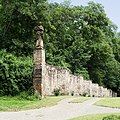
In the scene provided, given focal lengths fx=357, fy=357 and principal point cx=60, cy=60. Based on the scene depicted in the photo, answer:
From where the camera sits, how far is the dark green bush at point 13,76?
73.7 ft

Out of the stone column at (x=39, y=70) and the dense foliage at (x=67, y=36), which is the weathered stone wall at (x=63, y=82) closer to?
the stone column at (x=39, y=70)

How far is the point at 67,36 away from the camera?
5388 centimetres

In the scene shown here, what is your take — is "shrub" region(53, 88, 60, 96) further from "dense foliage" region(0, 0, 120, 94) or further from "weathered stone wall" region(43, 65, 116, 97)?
"dense foliage" region(0, 0, 120, 94)

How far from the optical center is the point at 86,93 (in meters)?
37.2

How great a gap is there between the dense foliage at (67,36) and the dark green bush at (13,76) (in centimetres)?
9

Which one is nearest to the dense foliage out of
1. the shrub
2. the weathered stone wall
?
the weathered stone wall

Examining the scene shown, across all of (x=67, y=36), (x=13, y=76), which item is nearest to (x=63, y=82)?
(x=13, y=76)

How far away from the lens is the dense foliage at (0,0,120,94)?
33594mm

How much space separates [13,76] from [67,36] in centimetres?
3183

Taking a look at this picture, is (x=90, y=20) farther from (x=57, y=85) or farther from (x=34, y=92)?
(x=34, y=92)

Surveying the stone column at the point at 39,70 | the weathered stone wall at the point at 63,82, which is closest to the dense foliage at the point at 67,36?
the stone column at the point at 39,70

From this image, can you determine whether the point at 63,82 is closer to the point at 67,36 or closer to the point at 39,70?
the point at 39,70

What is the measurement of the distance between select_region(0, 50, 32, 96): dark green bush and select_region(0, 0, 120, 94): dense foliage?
0.29 feet

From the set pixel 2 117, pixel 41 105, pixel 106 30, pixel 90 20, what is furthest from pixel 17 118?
pixel 106 30
